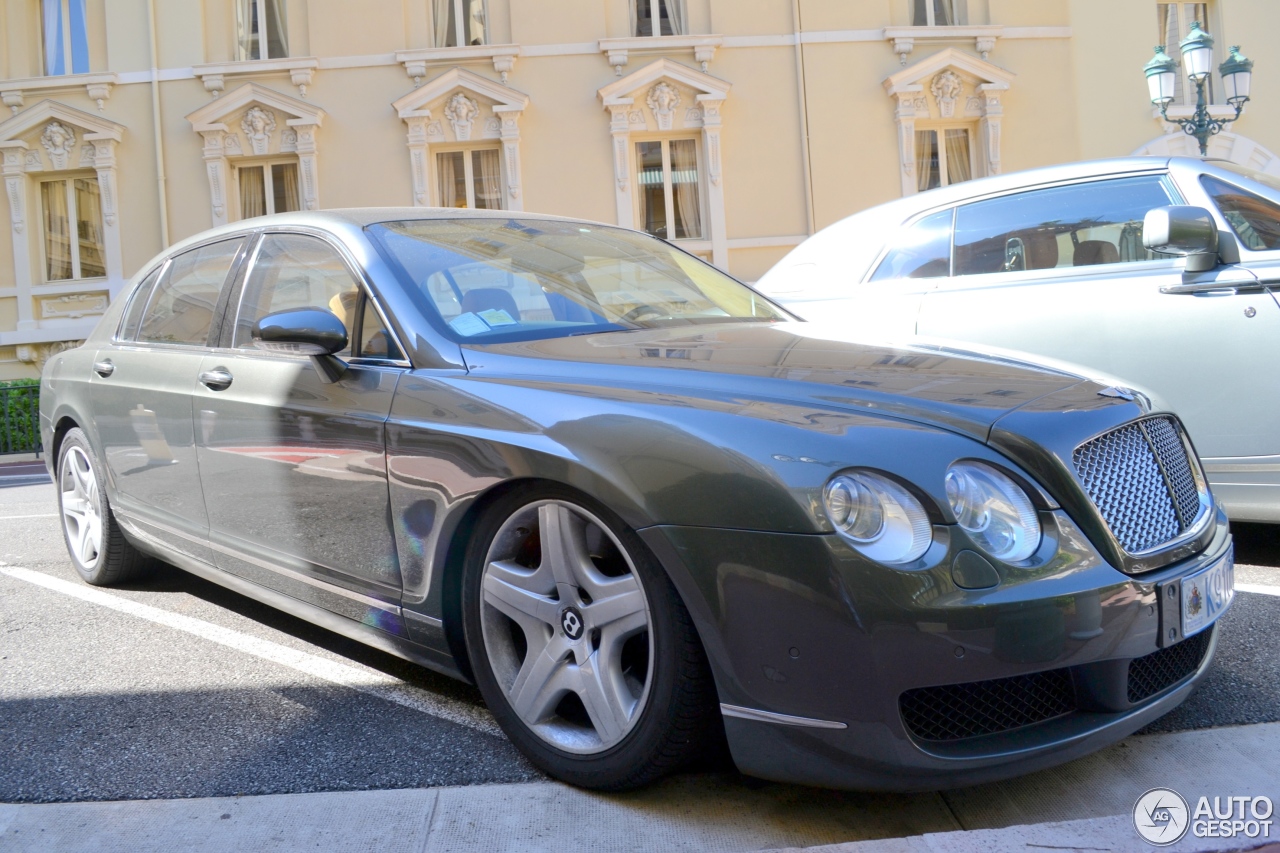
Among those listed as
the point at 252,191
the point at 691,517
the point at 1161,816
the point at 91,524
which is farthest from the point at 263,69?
the point at 1161,816

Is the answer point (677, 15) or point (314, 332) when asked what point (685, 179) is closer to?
point (677, 15)

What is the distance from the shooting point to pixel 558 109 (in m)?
16.5

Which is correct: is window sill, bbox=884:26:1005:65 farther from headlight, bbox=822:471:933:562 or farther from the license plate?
headlight, bbox=822:471:933:562

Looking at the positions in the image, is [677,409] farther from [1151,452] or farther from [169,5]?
[169,5]

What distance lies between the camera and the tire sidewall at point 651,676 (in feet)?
7.55

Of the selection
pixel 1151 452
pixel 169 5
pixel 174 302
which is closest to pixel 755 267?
pixel 169 5

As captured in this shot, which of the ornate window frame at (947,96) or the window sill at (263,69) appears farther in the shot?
the ornate window frame at (947,96)

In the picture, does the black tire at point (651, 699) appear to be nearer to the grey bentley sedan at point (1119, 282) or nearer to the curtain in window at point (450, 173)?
the grey bentley sedan at point (1119, 282)

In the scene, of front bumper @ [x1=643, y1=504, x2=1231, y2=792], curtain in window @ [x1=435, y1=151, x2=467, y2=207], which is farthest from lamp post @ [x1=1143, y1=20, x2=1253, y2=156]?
front bumper @ [x1=643, y1=504, x2=1231, y2=792]

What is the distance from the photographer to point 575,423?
248 cm

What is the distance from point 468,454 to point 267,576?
117 cm

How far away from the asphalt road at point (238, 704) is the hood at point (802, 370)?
94cm

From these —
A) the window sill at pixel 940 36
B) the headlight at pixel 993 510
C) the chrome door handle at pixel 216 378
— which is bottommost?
the headlight at pixel 993 510

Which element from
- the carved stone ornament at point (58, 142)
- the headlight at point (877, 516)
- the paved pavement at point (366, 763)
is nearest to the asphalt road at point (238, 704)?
the paved pavement at point (366, 763)
